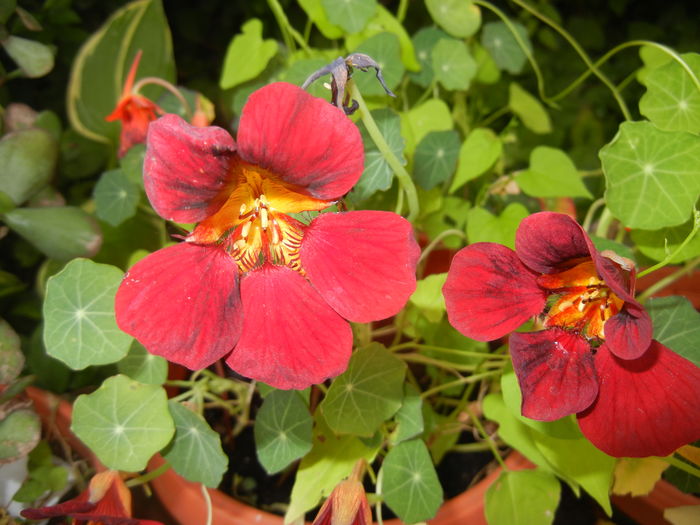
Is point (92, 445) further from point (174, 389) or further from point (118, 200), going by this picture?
point (118, 200)

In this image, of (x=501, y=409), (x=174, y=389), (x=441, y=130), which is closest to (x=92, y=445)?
(x=174, y=389)

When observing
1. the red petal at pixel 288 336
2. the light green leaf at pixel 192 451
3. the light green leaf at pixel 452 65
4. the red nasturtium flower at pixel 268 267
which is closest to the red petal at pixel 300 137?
the red nasturtium flower at pixel 268 267

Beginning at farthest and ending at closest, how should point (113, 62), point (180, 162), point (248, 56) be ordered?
point (113, 62)
point (248, 56)
point (180, 162)

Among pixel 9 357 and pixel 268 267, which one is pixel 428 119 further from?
pixel 9 357

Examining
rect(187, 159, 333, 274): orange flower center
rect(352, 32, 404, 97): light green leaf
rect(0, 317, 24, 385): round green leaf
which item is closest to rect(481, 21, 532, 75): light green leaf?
rect(352, 32, 404, 97): light green leaf

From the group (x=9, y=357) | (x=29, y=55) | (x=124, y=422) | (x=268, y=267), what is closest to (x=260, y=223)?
(x=268, y=267)

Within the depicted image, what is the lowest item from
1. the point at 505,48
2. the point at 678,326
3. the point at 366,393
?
the point at 366,393
